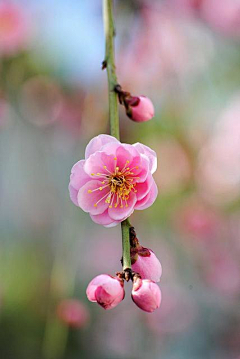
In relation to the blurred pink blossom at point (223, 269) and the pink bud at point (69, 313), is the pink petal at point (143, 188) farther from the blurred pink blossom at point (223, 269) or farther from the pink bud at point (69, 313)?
the blurred pink blossom at point (223, 269)

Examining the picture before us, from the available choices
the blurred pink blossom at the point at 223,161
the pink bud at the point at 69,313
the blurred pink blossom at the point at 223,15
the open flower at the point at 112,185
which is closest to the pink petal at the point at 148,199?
the open flower at the point at 112,185

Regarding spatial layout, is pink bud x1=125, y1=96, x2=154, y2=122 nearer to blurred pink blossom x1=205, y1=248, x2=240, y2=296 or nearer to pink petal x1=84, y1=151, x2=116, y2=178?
pink petal x1=84, y1=151, x2=116, y2=178

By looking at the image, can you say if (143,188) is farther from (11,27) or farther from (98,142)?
(11,27)

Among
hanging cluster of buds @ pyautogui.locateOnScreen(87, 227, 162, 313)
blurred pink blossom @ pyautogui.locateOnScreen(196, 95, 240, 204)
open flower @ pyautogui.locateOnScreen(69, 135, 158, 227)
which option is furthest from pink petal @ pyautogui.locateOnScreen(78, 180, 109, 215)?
blurred pink blossom @ pyautogui.locateOnScreen(196, 95, 240, 204)

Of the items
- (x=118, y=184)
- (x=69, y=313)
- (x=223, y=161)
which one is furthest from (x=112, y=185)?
(x=223, y=161)

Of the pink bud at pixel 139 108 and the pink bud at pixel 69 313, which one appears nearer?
the pink bud at pixel 139 108

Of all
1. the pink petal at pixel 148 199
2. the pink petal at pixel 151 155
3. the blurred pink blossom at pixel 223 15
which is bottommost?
the pink petal at pixel 148 199

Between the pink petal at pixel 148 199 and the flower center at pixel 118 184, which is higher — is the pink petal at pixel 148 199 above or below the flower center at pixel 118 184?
below
